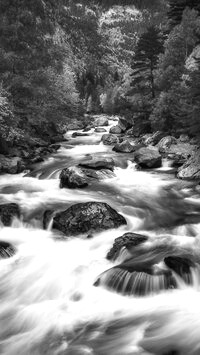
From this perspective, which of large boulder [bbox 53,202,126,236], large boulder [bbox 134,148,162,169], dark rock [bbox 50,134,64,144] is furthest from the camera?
dark rock [bbox 50,134,64,144]

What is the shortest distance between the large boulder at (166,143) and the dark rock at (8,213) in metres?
16.9

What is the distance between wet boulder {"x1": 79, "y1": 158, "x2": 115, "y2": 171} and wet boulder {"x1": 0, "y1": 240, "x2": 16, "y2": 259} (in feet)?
38.7

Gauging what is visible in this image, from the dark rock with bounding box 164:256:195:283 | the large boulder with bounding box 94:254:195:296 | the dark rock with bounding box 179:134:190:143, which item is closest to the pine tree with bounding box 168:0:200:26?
the dark rock with bounding box 179:134:190:143

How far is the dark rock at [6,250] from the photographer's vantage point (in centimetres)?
1282

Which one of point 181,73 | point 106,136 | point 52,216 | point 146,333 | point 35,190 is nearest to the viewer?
point 146,333

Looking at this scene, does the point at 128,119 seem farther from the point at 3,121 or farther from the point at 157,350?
the point at 157,350

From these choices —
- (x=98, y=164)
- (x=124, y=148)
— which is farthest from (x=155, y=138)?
(x=98, y=164)

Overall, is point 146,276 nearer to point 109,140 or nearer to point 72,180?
point 72,180

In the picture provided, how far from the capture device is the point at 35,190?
835 inches

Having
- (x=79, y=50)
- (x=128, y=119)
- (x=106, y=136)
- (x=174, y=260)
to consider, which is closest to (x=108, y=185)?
(x=174, y=260)

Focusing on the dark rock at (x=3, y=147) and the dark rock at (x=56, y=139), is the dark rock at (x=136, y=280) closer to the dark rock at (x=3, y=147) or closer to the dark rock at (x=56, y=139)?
the dark rock at (x=3, y=147)

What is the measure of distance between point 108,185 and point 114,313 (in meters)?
12.8

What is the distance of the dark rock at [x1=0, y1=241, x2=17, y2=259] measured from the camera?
42.1 ft

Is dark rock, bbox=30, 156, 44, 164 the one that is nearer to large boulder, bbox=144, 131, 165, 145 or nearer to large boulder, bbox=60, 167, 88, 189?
large boulder, bbox=60, 167, 88, 189
